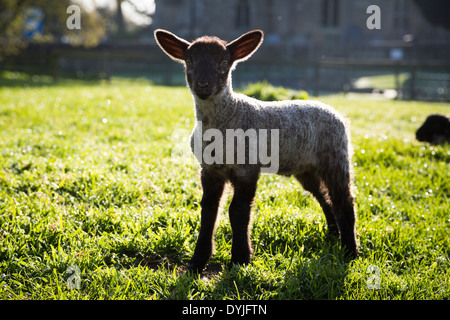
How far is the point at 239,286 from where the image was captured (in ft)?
11.1

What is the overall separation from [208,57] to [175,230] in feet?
5.75

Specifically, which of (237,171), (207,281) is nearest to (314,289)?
(207,281)

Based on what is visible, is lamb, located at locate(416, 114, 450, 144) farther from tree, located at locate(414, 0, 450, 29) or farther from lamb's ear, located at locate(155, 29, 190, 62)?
tree, located at locate(414, 0, 450, 29)

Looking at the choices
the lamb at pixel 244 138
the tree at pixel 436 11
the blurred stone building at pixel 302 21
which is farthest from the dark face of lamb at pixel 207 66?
the blurred stone building at pixel 302 21

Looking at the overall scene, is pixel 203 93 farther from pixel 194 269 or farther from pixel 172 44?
pixel 194 269

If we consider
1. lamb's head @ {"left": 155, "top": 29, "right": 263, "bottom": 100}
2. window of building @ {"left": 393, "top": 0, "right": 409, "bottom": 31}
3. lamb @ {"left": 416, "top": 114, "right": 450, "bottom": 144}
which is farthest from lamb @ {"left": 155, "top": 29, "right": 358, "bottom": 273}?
window of building @ {"left": 393, "top": 0, "right": 409, "bottom": 31}

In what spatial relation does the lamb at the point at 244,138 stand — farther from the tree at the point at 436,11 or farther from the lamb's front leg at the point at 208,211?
the tree at the point at 436,11

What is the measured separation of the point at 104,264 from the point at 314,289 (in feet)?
5.95

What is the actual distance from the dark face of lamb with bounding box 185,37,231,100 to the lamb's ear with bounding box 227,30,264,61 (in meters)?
0.09

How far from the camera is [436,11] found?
29.6 m

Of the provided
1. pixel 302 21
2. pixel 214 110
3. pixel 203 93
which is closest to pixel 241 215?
pixel 214 110

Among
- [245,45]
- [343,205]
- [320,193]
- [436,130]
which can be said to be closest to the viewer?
[245,45]

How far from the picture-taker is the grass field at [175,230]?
3396 millimetres

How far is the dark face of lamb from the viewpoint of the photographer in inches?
136
